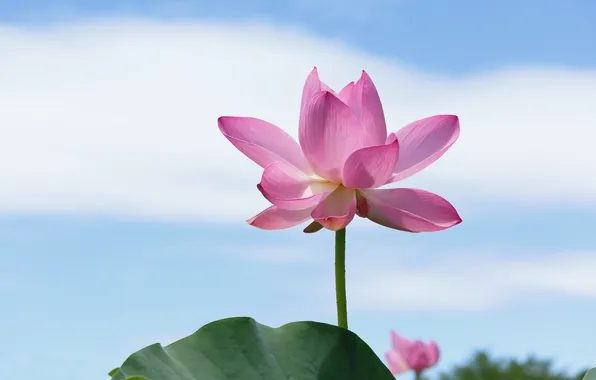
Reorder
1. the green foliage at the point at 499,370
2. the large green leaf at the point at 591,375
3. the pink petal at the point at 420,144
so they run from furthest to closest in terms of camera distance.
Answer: the green foliage at the point at 499,370
the large green leaf at the point at 591,375
the pink petal at the point at 420,144

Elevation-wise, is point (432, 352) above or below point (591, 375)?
above

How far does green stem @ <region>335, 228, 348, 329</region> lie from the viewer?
3.50 feet

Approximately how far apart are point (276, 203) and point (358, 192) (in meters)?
0.13

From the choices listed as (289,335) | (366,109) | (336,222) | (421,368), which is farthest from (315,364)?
(421,368)

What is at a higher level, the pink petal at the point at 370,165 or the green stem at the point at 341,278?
the pink petal at the point at 370,165

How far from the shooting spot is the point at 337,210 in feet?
3.72

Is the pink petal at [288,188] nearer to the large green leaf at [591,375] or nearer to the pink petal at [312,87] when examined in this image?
the pink petal at [312,87]

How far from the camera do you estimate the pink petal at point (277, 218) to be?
44.8 inches

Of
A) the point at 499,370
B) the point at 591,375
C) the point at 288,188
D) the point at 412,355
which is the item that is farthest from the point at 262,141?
the point at 499,370

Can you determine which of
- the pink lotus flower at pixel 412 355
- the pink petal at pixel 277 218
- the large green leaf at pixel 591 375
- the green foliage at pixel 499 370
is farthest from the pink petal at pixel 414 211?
the green foliage at pixel 499 370

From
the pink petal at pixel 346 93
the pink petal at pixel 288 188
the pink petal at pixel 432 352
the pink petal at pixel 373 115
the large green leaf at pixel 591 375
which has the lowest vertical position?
the large green leaf at pixel 591 375

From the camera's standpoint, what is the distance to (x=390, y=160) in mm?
1114

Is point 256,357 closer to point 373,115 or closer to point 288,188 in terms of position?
point 288,188

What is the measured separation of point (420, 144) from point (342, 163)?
5.0 inches
